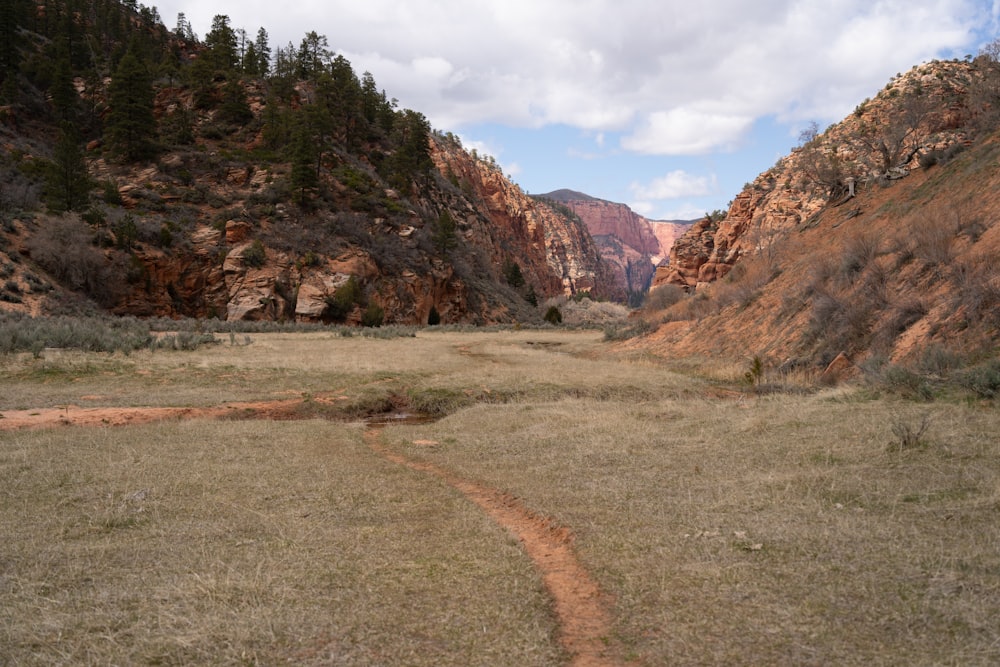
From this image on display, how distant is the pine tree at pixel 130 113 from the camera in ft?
176

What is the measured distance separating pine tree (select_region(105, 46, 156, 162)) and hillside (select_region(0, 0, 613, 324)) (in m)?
0.13

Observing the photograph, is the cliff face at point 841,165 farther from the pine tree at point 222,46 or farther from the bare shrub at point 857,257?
the pine tree at point 222,46

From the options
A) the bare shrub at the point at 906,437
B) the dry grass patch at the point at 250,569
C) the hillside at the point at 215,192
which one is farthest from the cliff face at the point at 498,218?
the bare shrub at the point at 906,437

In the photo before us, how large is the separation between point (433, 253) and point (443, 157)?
4761 cm

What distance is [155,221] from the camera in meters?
47.5

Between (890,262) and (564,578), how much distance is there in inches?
760

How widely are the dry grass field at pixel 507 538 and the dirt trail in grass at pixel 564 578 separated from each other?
0.06 m

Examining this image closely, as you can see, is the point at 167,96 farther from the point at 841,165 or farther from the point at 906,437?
the point at 906,437

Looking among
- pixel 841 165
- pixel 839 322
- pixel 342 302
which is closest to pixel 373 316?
pixel 342 302

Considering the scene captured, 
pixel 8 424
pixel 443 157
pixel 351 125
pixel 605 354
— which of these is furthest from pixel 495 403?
pixel 443 157

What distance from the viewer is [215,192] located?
54.3 meters

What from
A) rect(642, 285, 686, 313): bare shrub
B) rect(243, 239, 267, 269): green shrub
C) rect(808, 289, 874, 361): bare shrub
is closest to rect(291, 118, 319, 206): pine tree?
rect(243, 239, 267, 269): green shrub

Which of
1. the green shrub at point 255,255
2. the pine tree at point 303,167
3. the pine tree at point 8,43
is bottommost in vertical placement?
the green shrub at point 255,255

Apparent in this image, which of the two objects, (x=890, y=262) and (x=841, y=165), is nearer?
(x=890, y=262)
